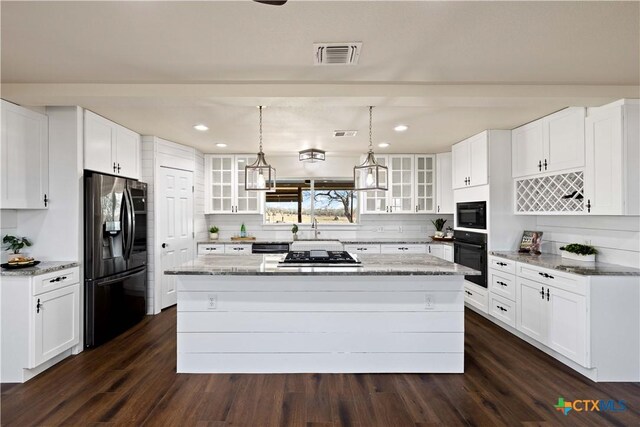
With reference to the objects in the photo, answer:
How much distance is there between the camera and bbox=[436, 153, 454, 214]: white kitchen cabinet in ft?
18.5

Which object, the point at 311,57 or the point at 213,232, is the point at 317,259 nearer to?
the point at 311,57

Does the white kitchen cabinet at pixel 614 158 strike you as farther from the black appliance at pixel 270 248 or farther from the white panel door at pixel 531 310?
the black appliance at pixel 270 248

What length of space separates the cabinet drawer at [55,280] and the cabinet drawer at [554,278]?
4540 mm

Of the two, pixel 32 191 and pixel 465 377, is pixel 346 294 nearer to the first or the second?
pixel 465 377

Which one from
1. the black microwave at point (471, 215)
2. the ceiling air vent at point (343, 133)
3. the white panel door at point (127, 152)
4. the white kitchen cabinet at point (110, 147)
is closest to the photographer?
the white kitchen cabinet at point (110, 147)

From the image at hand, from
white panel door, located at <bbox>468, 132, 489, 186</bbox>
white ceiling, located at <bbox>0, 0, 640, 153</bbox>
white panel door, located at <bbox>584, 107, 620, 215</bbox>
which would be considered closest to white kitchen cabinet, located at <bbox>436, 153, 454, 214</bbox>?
white panel door, located at <bbox>468, 132, 489, 186</bbox>

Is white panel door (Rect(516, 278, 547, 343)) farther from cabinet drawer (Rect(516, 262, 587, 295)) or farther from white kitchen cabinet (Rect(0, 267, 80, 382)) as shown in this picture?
white kitchen cabinet (Rect(0, 267, 80, 382))

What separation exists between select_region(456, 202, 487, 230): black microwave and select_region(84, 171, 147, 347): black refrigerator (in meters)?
4.37

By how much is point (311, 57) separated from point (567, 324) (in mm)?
3125

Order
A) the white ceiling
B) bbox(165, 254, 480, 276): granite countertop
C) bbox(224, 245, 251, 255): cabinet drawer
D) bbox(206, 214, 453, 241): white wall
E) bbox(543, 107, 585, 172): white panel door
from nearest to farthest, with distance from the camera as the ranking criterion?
the white ceiling
bbox(165, 254, 480, 276): granite countertop
bbox(543, 107, 585, 172): white panel door
bbox(224, 245, 251, 255): cabinet drawer
bbox(206, 214, 453, 241): white wall

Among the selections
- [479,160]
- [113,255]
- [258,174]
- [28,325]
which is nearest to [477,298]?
[479,160]

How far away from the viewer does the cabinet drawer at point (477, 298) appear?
428 centimetres

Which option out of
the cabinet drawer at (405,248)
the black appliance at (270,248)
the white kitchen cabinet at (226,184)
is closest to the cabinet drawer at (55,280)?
the black appliance at (270,248)

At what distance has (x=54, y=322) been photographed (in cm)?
298
